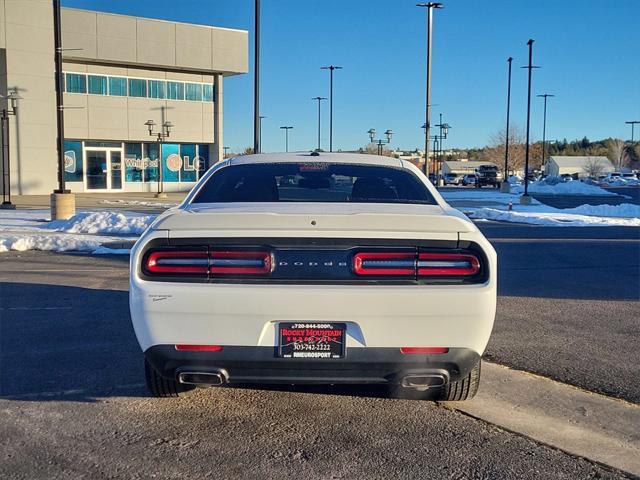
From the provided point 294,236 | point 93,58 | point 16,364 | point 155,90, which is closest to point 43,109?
point 93,58

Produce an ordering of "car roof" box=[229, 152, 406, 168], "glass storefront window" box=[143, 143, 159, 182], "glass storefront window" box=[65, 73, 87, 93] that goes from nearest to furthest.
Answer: "car roof" box=[229, 152, 406, 168]
"glass storefront window" box=[65, 73, 87, 93]
"glass storefront window" box=[143, 143, 159, 182]

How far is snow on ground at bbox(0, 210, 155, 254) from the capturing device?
13.5 metres

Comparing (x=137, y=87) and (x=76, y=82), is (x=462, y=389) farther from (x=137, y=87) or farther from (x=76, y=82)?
(x=137, y=87)

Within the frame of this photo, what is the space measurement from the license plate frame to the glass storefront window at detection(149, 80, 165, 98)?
3885cm

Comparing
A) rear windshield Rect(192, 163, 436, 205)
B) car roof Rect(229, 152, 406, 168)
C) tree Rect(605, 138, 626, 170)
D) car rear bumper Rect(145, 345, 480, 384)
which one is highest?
tree Rect(605, 138, 626, 170)

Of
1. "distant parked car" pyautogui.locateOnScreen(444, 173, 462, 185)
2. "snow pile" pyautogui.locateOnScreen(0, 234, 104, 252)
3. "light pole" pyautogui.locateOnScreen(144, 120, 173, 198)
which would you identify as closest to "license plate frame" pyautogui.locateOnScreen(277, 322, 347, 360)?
"snow pile" pyautogui.locateOnScreen(0, 234, 104, 252)

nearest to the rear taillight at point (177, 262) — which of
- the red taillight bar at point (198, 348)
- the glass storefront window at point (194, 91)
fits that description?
the red taillight bar at point (198, 348)

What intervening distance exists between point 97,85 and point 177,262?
37.7m

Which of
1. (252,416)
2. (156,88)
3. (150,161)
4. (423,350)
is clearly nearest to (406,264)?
(423,350)

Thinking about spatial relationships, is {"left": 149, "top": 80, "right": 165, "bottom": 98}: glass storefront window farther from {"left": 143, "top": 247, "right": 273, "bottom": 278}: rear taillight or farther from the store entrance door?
{"left": 143, "top": 247, "right": 273, "bottom": 278}: rear taillight

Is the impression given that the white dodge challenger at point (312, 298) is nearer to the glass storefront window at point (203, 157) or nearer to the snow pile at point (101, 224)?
the snow pile at point (101, 224)

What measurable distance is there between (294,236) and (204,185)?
72.5 inches

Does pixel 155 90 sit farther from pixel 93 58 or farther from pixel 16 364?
pixel 16 364

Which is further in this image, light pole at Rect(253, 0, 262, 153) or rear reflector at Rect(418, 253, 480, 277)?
light pole at Rect(253, 0, 262, 153)
